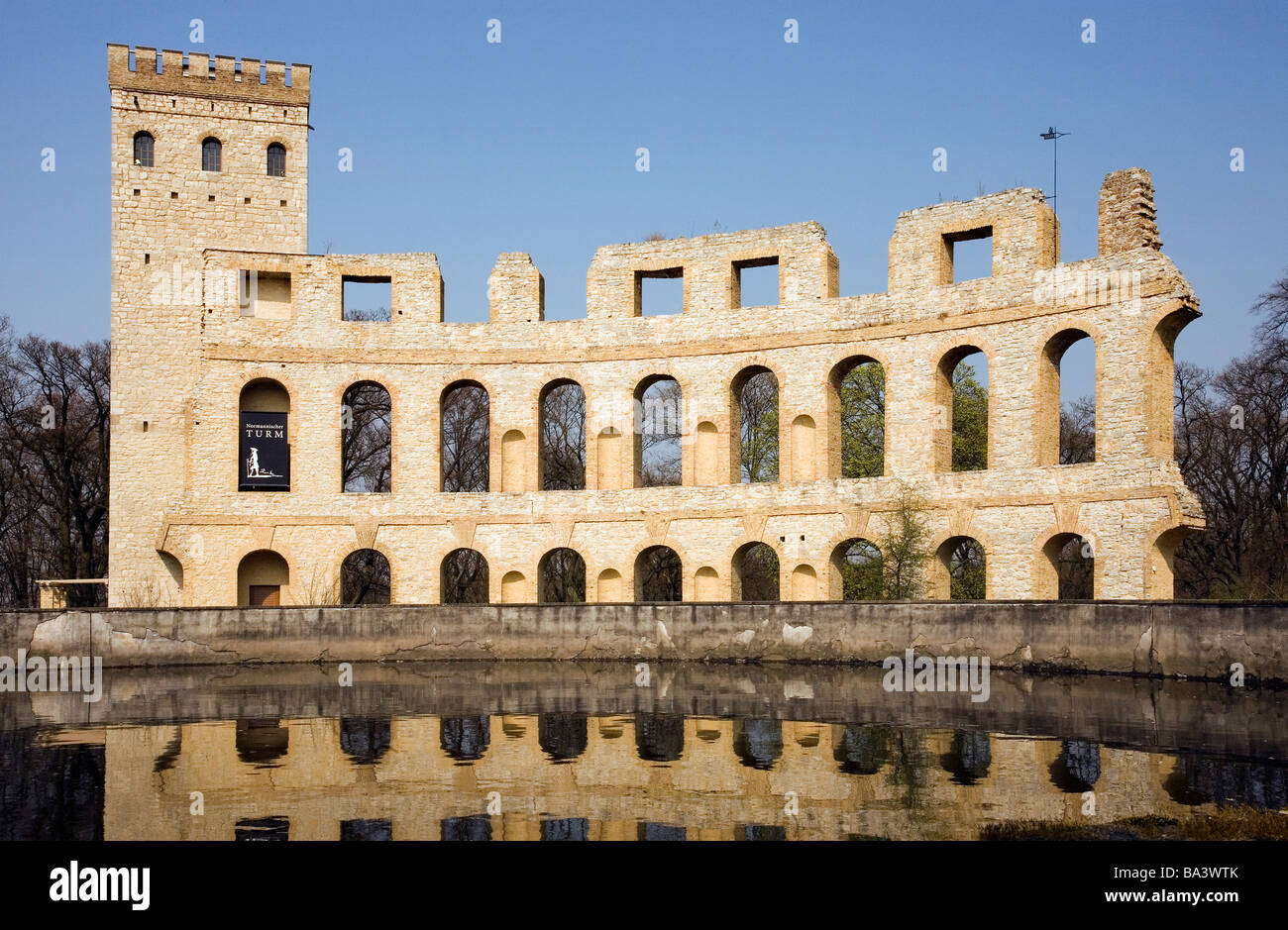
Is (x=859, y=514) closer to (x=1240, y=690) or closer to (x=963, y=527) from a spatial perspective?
(x=963, y=527)

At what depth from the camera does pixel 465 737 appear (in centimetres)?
1716

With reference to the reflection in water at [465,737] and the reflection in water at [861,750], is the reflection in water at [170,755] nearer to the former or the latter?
the reflection in water at [465,737]

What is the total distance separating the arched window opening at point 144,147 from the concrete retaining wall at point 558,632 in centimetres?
1263

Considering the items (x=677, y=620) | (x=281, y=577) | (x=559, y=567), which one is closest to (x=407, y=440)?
(x=281, y=577)

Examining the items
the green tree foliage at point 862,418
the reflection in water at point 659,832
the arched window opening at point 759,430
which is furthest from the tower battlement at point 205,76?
the reflection in water at point 659,832

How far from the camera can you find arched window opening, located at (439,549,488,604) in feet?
149

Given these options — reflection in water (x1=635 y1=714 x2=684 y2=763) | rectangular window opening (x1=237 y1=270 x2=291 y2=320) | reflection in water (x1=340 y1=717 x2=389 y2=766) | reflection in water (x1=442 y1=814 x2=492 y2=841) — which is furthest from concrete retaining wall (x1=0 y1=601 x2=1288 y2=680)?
reflection in water (x1=442 y1=814 x2=492 y2=841)

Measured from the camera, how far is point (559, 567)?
4475cm

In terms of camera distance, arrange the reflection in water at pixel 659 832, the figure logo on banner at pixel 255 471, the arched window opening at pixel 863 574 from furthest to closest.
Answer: the arched window opening at pixel 863 574
the figure logo on banner at pixel 255 471
the reflection in water at pixel 659 832

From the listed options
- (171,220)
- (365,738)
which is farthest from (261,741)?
(171,220)

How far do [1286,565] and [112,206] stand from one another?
33055 mm

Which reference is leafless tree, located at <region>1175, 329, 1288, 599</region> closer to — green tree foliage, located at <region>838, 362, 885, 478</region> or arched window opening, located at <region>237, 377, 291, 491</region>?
green tree foliage, located at <region>838, 362, 885, 478</region>

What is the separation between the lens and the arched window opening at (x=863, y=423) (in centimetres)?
4154

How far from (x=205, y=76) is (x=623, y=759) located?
2489cm
